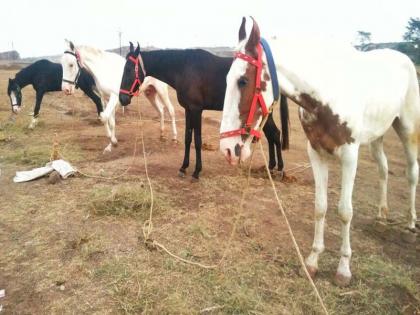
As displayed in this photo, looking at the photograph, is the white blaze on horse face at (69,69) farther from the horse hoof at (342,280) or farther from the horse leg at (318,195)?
the horse hoof at (342,280)

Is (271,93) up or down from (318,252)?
up

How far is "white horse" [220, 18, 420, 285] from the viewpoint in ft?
7.12

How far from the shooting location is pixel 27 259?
2.97 metres

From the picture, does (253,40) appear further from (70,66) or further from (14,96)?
(14,96)

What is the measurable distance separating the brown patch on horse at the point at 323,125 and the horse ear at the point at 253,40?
1.76ft

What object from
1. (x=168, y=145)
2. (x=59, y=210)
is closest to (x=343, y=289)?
(x=59, y=210)

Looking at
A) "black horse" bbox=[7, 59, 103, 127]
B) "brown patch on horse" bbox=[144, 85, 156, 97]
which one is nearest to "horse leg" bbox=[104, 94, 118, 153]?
"brown patch on horse" bbox=[144, 85, 156, 97]

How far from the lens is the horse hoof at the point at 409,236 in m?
3.56

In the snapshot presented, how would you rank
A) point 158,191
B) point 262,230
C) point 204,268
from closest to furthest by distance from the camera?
1. point 204,268
2. point 262,230
3. point 158,191

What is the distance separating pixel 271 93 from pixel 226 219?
205 cm

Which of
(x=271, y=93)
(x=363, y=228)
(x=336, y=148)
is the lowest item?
(x=363, y=228)

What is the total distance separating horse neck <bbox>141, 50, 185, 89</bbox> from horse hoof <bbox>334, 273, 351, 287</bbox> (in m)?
3.70

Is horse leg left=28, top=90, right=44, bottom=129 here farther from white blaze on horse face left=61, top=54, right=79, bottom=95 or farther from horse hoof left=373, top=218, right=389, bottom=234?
horse hoof left=373, top=218, right=389, bottom=234

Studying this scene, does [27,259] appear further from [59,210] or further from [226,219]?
[226,219]
